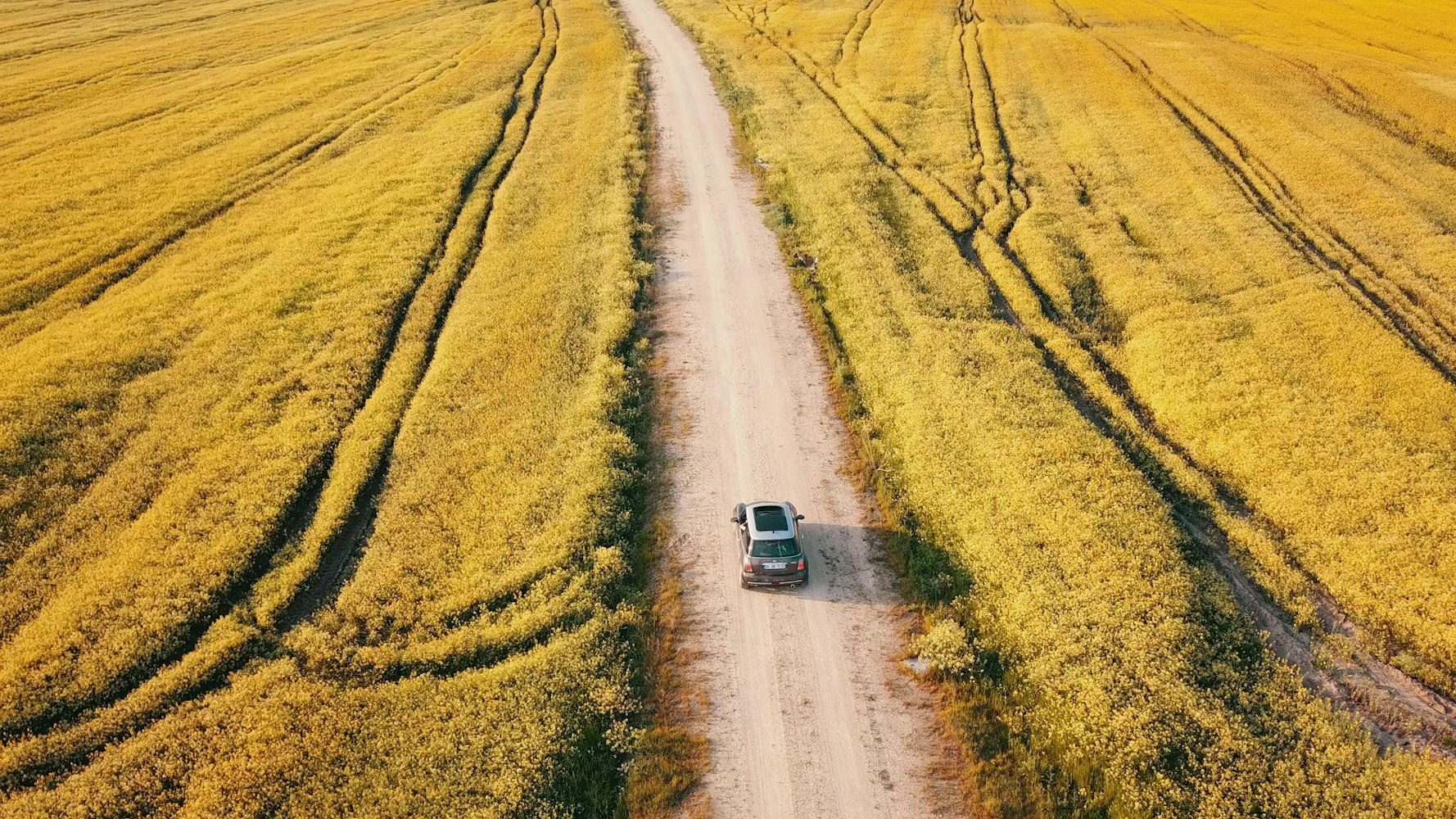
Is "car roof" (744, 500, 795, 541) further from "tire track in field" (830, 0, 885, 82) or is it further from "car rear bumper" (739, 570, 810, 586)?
"tire track in field" (830, 0, 885, 82)

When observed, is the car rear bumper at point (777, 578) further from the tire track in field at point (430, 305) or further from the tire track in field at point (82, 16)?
the tire track in field at point (82, 16)

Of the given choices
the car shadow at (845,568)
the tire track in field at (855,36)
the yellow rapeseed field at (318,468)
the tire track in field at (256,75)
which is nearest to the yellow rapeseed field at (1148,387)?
the car shadow at (845,568)

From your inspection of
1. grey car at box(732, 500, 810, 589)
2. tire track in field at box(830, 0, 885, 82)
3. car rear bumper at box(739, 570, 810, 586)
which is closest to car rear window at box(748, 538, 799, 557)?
grey car at box(732, 500, 810, 589)

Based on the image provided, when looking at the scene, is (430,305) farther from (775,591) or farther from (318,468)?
(775,591)

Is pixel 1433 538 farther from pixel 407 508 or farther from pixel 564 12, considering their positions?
pixel 564 12

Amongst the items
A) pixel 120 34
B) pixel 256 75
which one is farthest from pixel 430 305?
pixel 120 34

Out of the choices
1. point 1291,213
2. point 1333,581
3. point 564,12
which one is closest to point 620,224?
point 1333,581
